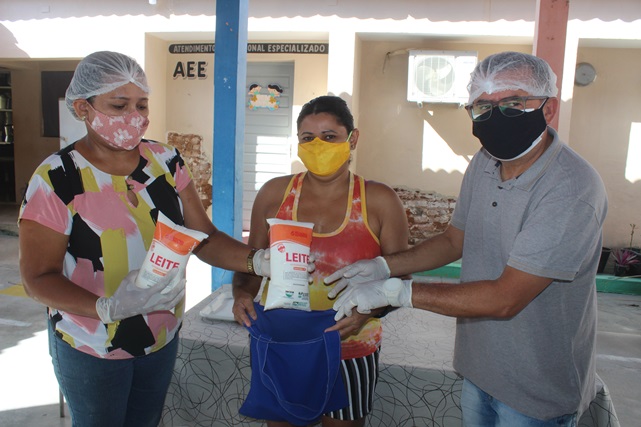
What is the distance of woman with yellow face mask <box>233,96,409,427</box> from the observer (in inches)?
83.4

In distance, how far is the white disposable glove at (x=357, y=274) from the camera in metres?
2.05

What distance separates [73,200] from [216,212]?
2.49 meters

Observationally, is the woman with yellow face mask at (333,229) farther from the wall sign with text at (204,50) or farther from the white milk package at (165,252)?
the wall sign with text at (204,50)

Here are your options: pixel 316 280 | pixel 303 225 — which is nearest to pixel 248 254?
pixel 316 280

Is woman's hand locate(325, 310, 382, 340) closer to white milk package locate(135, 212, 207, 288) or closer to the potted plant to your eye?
white milk package locate(135, 212, 207, 288)

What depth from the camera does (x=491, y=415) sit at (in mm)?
1982

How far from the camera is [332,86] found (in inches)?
289

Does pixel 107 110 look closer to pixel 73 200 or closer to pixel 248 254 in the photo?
pixel 73 200

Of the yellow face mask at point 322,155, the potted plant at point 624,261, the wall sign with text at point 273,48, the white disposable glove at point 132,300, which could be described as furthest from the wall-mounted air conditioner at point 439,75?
the white disposable glove at point 132,300

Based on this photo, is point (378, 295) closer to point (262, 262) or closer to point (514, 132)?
point (262, 262)

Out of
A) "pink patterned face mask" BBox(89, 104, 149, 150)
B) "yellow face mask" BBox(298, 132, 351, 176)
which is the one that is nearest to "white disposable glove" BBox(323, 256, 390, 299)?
"yellow face mask" BBox(298, 132, 351, 176)

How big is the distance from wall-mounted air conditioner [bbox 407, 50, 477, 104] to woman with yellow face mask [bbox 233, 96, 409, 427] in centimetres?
547

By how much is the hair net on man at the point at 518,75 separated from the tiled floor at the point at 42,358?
307 centimetres

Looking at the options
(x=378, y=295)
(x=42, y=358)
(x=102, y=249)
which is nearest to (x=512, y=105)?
(x=378, y=295)
